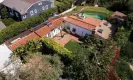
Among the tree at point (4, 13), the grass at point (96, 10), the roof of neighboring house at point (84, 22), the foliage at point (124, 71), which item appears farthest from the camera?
the grass at point (96, 10)

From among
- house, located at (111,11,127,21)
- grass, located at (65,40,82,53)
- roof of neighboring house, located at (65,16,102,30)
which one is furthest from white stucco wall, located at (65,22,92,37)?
house, located at (111,11,127,21)

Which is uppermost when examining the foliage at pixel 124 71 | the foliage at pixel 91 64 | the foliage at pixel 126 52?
the foliage at pixel 91 64

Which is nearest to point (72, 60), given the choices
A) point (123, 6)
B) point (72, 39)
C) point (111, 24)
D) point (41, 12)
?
point (72, 39)

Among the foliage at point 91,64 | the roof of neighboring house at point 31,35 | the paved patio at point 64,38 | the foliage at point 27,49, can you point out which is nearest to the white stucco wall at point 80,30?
the paved patio at point 64,38

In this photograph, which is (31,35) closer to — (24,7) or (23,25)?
(23,25)

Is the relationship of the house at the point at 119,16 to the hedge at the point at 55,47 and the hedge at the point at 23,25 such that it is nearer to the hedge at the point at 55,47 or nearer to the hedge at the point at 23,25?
the hedge at the point at 23,25

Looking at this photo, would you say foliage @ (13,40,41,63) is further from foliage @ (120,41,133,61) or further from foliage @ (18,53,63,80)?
foliage @ (120,41,133,61)

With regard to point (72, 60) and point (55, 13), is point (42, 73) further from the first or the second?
point (55, 13)
